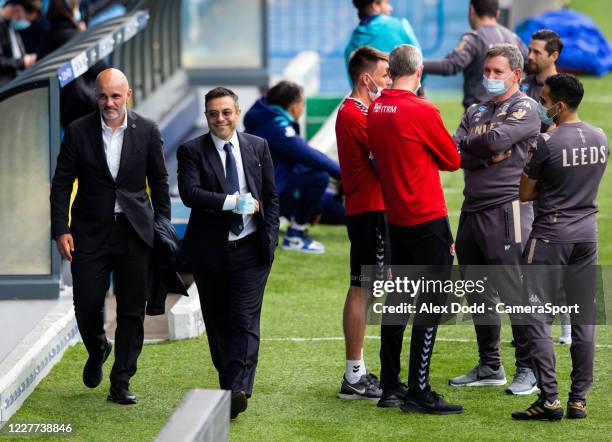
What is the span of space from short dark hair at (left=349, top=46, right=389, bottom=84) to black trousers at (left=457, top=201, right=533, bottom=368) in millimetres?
997

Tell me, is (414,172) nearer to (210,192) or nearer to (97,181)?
(210,192)

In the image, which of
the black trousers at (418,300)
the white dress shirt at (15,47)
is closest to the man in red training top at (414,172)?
the black trousers at (418,300)

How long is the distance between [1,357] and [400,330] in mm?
2521

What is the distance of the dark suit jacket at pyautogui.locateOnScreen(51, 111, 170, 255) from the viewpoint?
23.5 ft

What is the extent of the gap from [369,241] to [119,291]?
1439mm

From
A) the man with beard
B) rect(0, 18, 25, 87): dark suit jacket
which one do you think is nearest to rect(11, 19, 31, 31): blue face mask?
rect(0, 18, 25, 87): dark suit jacket

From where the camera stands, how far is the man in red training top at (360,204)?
7344mm

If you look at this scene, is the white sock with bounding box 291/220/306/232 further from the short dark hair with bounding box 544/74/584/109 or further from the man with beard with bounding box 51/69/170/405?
the short dark hair with bounding box 544/74/584/109

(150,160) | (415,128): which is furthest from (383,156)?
(150,160)

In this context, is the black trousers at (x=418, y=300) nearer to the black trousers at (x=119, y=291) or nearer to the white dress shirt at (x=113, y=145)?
the black trousers at (x=119, y=291)

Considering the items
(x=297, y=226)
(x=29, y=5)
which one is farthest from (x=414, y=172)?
(x=29, y=5)

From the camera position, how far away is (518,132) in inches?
282

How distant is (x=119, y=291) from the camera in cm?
738

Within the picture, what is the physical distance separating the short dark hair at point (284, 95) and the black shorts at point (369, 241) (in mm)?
3921
